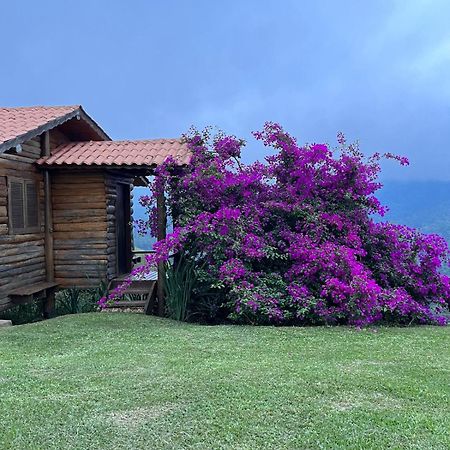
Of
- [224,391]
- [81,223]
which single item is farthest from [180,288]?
[224,391]

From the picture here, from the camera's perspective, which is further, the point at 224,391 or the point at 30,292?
the point at 30,292

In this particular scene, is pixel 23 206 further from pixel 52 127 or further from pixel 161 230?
pixel 161 230

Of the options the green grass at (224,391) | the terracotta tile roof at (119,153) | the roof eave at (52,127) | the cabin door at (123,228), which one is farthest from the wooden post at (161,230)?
the green grass at (224,391)

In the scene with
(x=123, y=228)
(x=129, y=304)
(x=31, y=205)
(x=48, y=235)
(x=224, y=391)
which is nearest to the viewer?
(x=224, y=391)

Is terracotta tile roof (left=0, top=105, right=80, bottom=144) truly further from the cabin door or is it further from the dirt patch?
the dirt patch

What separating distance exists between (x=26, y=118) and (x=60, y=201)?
1.77 m

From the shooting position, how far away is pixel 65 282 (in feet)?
38.2

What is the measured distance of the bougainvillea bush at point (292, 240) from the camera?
888cm

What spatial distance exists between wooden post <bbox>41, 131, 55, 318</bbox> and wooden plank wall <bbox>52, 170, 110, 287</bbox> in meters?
0.16

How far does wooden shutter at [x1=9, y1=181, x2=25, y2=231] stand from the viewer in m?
10.3

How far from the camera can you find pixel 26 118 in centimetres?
1131

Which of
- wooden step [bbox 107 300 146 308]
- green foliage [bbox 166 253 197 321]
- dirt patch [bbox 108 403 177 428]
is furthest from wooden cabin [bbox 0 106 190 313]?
dirt patch [bbox 108 403 177 428]

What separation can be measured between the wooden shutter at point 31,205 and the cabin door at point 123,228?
1919mm

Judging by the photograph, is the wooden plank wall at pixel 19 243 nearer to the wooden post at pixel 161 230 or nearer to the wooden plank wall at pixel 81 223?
the wooden plank wall at pixel 81 223
